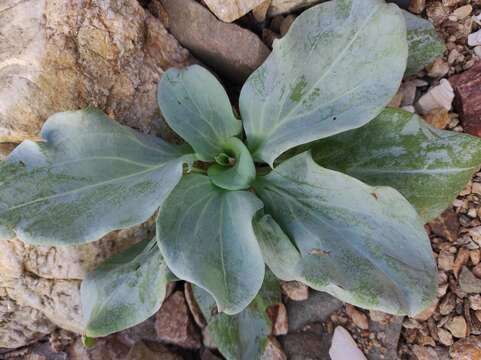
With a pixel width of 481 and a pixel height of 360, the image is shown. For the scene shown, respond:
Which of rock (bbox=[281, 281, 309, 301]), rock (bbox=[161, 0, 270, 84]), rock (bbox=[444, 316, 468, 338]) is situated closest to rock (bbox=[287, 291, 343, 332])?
rock (bbox=[281, 281, 309, 301])

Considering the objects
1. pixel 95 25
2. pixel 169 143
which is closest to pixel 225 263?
pixel 169 143

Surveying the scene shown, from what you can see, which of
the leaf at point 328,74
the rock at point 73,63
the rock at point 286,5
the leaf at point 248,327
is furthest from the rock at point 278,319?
the rock at point 286,5

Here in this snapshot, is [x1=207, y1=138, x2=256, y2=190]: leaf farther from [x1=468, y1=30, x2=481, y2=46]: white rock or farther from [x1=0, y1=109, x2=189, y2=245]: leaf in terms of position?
[x1=468, y1=30, x2=481, y2=46]: white rock

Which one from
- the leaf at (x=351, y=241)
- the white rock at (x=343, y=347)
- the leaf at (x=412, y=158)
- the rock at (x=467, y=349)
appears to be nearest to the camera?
the leaf at (x=351, y=241)

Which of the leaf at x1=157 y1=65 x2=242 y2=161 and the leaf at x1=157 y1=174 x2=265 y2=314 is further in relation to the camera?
the leaf at x1=157 y1=65 x2=242 y2=161

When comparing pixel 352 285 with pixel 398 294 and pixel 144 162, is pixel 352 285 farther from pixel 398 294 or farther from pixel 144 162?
pixel 144 162

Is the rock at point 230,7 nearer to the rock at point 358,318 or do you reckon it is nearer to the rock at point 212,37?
the rock at point 212,37
